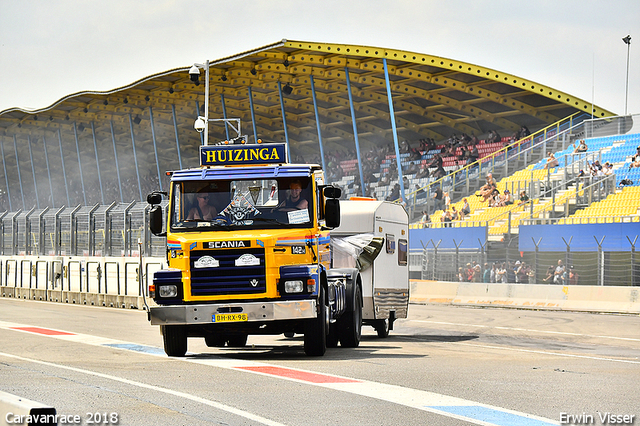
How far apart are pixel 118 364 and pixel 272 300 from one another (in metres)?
2.21

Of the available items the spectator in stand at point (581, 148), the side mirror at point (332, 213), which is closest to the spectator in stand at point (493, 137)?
the spectator in stand at point (581, 148)

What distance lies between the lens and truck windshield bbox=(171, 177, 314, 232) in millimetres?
12922

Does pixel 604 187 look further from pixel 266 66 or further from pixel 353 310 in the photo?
pixel 353 310

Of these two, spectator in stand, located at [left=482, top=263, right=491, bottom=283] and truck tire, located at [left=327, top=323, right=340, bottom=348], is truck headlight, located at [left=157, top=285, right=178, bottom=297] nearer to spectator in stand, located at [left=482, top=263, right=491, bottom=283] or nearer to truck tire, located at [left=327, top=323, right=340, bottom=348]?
truck tire, located at [left=327, top=323, right=340, bottom=348]

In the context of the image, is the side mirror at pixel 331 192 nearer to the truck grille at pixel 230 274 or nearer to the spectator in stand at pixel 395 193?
the truck grille at pixel 230 274

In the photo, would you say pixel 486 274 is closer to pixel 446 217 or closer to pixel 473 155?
pixel 446 217

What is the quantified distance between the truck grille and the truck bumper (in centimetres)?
21

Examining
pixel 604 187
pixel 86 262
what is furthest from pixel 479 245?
pixel 86 262

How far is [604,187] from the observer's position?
115 feet

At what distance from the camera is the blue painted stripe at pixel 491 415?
7.52 m

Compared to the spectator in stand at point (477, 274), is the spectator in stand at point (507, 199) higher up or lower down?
higher up

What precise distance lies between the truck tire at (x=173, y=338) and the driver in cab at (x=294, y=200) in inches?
88.8

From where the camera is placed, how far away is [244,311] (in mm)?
12461

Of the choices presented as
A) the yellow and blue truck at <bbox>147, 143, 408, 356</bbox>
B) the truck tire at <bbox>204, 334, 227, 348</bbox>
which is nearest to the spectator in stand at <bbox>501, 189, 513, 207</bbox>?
the truck tire at <bbox>204, 334, 227, 348</bbox>
